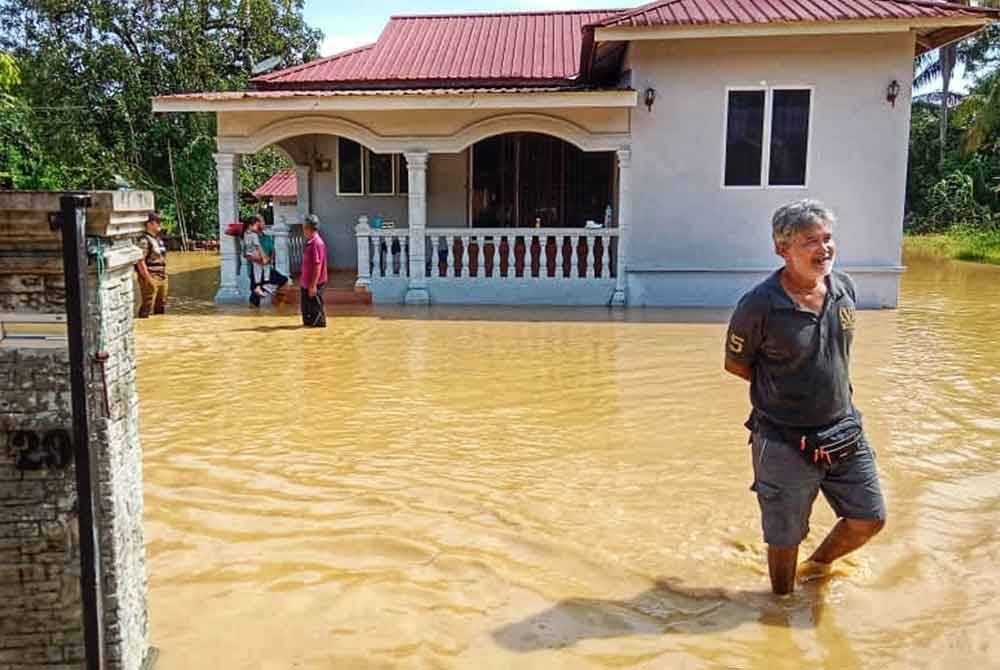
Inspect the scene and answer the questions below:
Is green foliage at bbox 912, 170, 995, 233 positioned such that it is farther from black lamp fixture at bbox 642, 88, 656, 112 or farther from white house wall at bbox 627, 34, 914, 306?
black lamp fixture at bbox 642, 88, 656, 112

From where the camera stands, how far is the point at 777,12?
12.6 meters

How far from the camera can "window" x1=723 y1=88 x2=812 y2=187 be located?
13.2 metres

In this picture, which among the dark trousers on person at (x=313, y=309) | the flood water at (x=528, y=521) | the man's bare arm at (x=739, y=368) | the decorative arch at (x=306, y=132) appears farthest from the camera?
the decorative arch at (x=306, y=132)

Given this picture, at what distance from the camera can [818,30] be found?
40.6 feet

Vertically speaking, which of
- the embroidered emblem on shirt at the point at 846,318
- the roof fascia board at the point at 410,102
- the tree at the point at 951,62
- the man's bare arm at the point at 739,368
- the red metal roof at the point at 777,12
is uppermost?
the tree at the point at 951,62

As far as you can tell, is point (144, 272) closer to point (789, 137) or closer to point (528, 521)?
point (528, 521)

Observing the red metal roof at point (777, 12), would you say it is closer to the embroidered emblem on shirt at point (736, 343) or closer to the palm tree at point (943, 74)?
the embroidered emblem on shirt at point (736, 343)

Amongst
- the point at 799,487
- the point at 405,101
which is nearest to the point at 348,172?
the point at 405,101

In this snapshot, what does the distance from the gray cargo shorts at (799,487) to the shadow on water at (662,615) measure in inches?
11.8

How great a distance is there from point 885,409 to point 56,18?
29.9 meters

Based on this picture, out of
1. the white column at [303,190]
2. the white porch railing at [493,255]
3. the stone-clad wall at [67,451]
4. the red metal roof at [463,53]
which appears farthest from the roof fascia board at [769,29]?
the stone-clad wall at [67,451]

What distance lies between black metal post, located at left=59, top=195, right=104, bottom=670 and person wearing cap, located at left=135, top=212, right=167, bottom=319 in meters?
9.22

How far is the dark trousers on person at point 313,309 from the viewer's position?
431 inches

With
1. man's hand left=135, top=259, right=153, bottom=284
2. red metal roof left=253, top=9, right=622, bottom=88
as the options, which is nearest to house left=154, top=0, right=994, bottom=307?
red metal roof left=253, top=9, right=622, bottom=88
